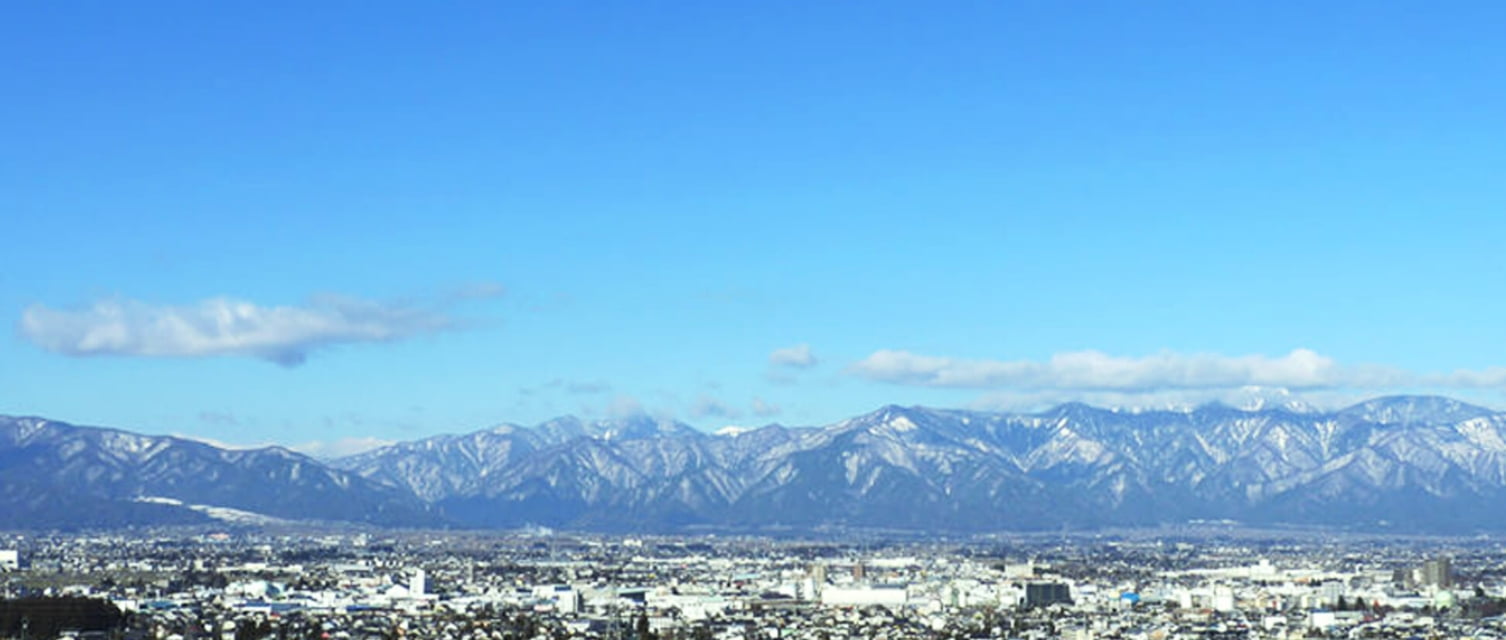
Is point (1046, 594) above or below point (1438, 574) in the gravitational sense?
below

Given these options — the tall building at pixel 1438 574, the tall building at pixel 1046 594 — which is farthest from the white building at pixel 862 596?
the tall building at pixel 1438 574

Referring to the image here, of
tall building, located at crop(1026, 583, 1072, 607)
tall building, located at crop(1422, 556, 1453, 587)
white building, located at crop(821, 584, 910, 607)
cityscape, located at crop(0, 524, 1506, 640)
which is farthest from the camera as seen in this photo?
tall building, located at crop(1422, 556, 1453, 587)

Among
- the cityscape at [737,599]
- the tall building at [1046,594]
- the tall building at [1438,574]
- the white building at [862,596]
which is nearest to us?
the cityscape at [737,599]

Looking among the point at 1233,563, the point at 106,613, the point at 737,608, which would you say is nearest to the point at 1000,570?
the point at 1233,563

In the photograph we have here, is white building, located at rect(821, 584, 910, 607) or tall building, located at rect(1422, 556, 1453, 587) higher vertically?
tall building, located at rect(1422, 556, 1453, 587)

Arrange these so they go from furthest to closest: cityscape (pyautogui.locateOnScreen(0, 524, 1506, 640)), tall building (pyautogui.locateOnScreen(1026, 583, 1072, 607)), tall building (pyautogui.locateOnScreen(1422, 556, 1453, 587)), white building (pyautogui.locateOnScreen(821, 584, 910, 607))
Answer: tall building (pyautogui.locateOnScreen(1422, 556, 1453, 587)), white building (pyautogui.locateOnScreen(821, 584, 910, 607)), tall building (pyautogui.locateOnScreen(1026, 583, 1072, 607)), cityscape (pyautogui.locateOnScreen(0, 524, 1506, 640))

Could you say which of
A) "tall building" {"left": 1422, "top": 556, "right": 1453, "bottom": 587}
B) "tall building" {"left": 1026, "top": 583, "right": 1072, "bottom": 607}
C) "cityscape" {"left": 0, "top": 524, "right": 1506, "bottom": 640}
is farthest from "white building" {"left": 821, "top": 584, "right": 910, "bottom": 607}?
"tall building" {"left": 1422, "top": 556, "right": 1453, "bottom": 587}

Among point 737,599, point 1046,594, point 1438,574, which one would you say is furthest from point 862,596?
point 1438,574

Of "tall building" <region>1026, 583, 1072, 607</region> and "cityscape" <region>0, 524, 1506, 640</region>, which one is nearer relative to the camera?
"cityscape" <region>0, 524, 1506, 640</region>

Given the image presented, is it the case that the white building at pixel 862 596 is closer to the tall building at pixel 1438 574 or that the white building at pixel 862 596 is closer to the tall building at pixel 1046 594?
the tall building at pixel 1046 594

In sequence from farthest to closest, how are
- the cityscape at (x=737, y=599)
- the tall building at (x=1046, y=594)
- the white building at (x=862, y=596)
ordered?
the white building at (x=862, y=596) < the tall building at (x=1046, y=594) < the cityscape at (x=737, y=599)

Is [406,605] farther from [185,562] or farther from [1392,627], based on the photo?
[185,562]

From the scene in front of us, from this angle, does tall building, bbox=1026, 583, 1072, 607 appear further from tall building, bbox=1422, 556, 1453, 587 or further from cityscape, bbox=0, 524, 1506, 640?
tall building, bbox=1422, 556, 1453, 587

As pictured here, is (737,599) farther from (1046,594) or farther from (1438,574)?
(1438,574)
